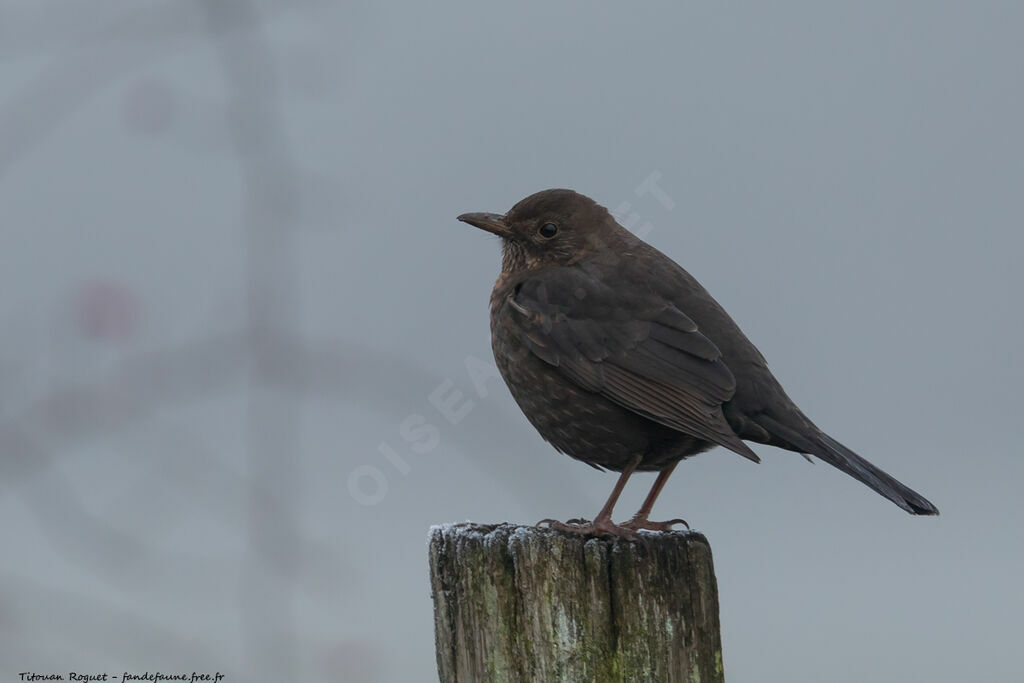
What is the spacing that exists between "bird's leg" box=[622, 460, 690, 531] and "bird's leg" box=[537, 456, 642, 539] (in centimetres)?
15

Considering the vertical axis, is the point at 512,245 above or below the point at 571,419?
above

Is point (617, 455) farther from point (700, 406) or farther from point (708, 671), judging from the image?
point (708, 671)

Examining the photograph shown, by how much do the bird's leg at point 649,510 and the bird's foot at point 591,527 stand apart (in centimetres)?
22

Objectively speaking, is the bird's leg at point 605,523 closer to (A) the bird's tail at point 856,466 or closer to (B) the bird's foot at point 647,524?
(B) the bird's foot at point 647,524

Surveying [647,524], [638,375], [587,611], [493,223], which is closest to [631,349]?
[638,375]

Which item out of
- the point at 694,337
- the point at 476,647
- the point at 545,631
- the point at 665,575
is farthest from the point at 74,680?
the point at 694,337

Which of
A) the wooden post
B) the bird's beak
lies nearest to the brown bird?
the bird's beak

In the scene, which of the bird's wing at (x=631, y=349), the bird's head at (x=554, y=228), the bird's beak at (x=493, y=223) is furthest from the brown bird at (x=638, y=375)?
the bird's beak at (x=493, y=223)

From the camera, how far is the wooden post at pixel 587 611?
10.1ft

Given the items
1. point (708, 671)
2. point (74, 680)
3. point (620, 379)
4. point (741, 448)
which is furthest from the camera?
point (620, 379)

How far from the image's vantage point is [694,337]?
4348 mm

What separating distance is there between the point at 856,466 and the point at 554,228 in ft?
5.73

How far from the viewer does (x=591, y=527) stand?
3840 mm

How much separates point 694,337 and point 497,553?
1476mm
